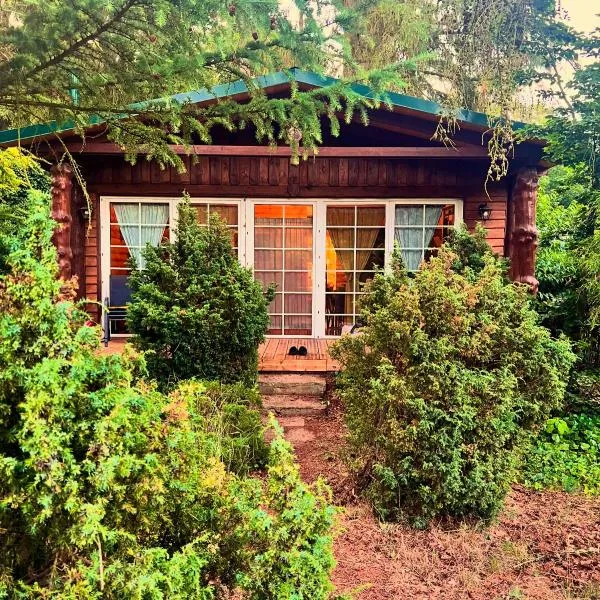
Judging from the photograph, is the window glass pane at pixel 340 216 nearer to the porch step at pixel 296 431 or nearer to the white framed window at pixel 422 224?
the white framed window at pixel 422 224

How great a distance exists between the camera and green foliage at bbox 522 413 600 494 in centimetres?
391

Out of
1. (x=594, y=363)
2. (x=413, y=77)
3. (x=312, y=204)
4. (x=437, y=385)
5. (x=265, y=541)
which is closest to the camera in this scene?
(x=265, y=541)

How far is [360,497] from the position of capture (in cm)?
332

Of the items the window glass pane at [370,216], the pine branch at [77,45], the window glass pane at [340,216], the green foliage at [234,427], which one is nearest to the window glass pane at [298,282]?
the window glass pane at [340,216]

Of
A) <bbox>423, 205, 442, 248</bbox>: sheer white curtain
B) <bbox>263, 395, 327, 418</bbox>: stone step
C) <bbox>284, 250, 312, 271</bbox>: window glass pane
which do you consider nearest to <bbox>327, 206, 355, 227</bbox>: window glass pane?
<bbox>284, 250, 312, 271</bbox>: window glass pane

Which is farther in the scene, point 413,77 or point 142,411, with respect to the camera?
point 413,77

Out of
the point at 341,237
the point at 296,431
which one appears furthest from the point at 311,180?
the point at 296,431

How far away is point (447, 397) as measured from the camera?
9.82 ft

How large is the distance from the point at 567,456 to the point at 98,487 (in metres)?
4.10

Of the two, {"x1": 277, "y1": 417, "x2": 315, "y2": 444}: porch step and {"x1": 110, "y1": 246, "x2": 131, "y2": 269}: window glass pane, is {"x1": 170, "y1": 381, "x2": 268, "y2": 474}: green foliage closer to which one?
{"x1": 277, "y1": 417, "x2": 315, "y2": 444}: porch step

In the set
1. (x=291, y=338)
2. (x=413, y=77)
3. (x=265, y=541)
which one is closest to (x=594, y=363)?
(x=291, y=338)

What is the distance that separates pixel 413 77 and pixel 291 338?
6.03 m

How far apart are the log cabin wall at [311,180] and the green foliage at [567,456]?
2.93 meters

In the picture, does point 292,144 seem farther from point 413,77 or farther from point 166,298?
point 413,77
